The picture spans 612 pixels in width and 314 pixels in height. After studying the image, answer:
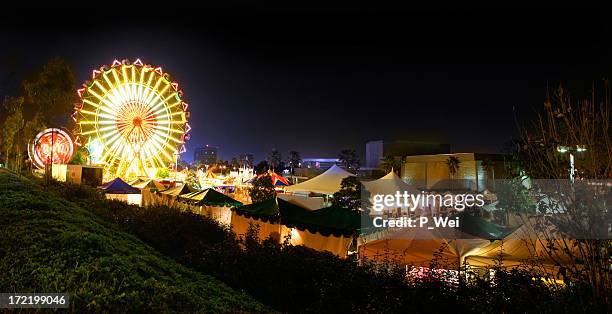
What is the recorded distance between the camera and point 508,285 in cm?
573

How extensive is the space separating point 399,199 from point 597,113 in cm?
1303

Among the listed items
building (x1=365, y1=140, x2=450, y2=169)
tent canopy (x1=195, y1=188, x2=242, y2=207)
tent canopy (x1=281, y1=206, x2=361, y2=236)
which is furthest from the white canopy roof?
building (x1=365, y1=140, x2=450, y2=169)

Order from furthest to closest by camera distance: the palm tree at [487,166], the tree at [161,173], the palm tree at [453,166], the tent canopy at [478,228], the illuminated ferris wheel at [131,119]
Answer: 1. the palm tree at [453,166]
2. the palm tree at [487,166]
3. the tree at [161,173]
4. the illuminated ferris wheel at [131,119]
5. the tent canopy at [478,228]

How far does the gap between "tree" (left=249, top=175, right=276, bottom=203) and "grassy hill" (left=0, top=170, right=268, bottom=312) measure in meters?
15.3

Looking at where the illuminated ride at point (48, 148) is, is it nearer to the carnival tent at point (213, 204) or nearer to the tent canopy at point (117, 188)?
the tent canopy at point (117, 188)

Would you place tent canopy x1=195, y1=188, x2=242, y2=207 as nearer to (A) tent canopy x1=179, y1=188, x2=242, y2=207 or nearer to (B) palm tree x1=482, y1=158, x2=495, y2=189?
(A) tent canopy x1=179, y1=188, x2=242, y2=207

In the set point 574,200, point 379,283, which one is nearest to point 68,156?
point 379,283

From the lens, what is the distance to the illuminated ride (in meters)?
20.8

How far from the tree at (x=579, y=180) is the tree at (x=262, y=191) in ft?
56.5

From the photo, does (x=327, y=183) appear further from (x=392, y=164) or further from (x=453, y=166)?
(x=392, y=164)

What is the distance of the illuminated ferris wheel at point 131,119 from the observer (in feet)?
100

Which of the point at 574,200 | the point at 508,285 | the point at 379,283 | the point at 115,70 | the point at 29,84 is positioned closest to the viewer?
the point at 574,200

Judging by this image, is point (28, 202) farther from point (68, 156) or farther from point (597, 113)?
point (68, 156)

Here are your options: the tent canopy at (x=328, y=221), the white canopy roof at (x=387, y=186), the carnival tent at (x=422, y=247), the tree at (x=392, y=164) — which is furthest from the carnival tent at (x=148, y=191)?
the tree at (x=392, y=164)
